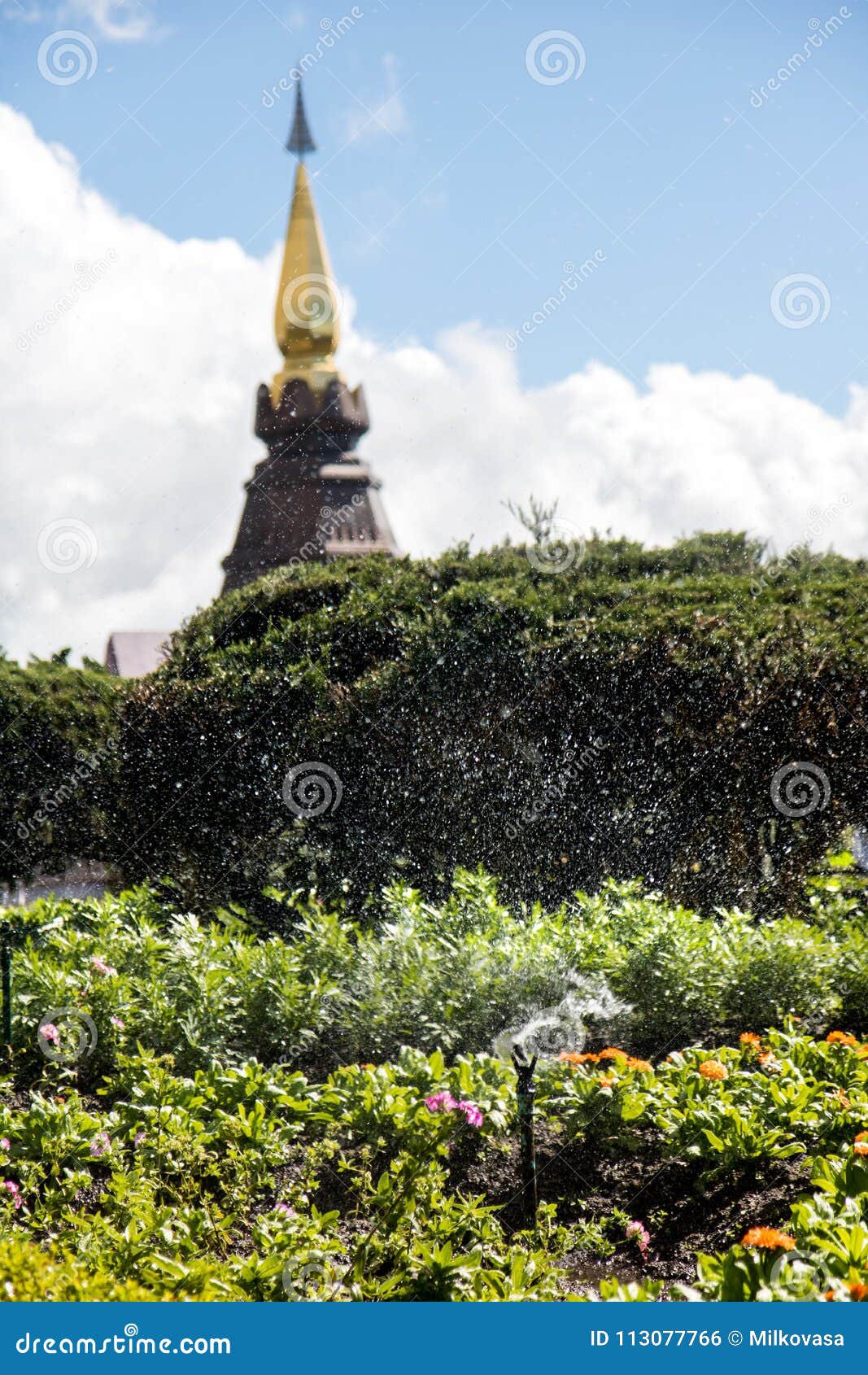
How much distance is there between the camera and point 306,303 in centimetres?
2478

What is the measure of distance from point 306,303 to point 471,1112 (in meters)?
23.4

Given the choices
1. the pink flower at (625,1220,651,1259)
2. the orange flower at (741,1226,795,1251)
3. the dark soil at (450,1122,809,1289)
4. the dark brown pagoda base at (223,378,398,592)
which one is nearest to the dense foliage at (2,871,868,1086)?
the dark soil at (450,1122,809,1289)

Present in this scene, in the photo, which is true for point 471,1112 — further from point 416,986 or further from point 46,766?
point 46,766

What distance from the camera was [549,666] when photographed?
26.1 ft

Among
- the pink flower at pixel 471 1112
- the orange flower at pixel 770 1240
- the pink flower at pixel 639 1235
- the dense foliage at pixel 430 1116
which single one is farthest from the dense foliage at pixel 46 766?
the orange flower at pixel 770 1240

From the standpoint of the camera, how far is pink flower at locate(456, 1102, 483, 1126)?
404cm

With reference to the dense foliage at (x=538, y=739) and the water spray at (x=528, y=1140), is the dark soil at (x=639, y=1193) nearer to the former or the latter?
the water spray at (x=528, y=1140)

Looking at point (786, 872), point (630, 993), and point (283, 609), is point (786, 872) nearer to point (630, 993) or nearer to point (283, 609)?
point (630, 993)

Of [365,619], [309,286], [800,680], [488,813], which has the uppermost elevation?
[309,286]

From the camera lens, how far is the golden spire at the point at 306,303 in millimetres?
24062

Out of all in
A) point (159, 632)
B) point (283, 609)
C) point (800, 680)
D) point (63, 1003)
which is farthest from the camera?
point (159, 632)

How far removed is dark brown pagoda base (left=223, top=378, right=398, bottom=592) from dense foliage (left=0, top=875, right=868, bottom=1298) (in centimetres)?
1566

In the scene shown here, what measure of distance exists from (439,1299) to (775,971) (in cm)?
295

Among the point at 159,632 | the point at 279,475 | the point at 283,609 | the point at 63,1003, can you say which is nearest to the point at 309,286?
the point at 279,475
